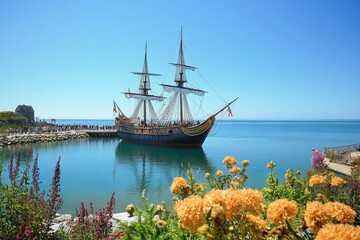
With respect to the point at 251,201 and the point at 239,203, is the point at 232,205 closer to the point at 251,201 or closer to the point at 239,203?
the point at 239,203

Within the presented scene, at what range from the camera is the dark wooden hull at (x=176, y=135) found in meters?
39.7

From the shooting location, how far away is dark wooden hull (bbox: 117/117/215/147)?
130ft

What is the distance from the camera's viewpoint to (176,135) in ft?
136

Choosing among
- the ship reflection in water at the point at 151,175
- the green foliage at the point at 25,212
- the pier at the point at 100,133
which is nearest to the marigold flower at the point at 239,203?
the green foliage at the point at 25,212

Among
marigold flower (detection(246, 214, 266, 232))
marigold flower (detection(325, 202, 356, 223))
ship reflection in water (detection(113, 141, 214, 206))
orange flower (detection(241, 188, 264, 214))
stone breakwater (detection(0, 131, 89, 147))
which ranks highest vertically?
orange flower (detection(241, 188, 264, 214))

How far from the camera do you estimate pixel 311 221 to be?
187 cm

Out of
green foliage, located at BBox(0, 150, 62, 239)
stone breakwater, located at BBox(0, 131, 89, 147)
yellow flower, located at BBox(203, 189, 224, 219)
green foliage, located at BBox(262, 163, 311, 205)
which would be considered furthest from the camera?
stone breakwater, located at BBox(0, 131, 89, 147)

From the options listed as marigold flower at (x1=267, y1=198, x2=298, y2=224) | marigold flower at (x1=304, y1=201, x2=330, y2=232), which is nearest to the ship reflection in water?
marigold flower at (x1=267, y1=198, x2=298, y2=224)

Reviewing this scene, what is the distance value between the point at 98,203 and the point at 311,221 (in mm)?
12511

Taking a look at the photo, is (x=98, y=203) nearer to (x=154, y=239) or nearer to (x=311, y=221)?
(x=154, y=239)

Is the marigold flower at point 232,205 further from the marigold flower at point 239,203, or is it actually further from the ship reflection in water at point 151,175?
the ship reflection in water at point 151,175

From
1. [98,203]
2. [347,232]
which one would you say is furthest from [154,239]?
[98,203]

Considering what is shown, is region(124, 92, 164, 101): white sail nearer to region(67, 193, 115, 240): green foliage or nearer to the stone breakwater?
the stone breakwater

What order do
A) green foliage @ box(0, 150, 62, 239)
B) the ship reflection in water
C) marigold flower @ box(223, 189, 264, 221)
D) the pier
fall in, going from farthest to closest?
the pier → the ship reflection in water → green foliage @ box(0, 150, 62, 239) → marigold flower @ box(223, 189, 264, 221)
